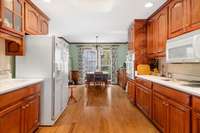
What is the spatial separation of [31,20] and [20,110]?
6.48 feet

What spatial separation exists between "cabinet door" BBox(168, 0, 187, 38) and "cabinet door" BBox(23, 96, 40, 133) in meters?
2.62

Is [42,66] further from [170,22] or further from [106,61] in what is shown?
[106,61]

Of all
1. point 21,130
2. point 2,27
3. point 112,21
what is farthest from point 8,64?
point 112,21

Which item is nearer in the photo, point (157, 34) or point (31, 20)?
point (31, 20)

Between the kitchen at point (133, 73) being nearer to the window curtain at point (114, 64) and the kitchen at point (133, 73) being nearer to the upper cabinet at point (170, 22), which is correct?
the upper cabinet at point (170, 22)

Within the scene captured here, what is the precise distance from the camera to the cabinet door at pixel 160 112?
9.66 feet

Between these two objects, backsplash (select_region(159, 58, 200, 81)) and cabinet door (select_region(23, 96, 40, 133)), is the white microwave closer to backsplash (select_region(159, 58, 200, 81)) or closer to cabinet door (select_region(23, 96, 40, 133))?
backsplash (select_region(159, 58, 200, 81))

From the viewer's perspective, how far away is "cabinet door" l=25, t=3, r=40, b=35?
12.0ft

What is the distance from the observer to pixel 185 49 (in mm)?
2652

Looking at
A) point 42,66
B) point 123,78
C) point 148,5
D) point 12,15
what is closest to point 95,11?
point 148,5

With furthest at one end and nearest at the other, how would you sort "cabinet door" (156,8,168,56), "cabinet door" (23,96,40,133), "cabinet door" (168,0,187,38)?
"cabinet door" (156,8,168,56)
"cabinet door" (168,0,187,38)
"cabinet door" (23,96,40,133)

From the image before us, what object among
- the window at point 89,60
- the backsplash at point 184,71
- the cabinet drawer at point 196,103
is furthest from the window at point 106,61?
the cabinet drawer at point 196,103

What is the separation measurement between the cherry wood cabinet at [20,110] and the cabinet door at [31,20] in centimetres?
113

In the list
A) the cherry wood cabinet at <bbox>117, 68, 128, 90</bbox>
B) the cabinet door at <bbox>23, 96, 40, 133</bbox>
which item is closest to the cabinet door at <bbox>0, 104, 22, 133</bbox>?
the cabinet door at <bbox>23, 96, 40, 133</bbox>
